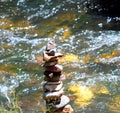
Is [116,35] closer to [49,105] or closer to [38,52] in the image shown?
[38,52]

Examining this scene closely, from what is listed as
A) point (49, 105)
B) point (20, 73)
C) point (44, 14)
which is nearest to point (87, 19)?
point (44, 14)

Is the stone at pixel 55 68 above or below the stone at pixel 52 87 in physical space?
above

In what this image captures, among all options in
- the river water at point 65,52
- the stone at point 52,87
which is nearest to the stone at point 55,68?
the stone at point 52,87

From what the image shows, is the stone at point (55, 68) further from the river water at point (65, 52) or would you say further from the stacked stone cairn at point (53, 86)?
the river water at point (65, 52)

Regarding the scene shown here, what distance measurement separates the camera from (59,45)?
8.67 m

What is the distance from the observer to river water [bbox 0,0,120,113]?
6438 millimetres

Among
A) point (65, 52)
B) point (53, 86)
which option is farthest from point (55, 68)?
point (65, 52)

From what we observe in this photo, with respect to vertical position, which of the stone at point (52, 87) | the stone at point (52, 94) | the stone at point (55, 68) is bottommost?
the stone at point (52, 94)

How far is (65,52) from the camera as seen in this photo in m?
8.33

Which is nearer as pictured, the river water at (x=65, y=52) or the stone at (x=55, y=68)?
the stone at (x=55, y=68)

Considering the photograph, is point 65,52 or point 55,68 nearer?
point 55,68

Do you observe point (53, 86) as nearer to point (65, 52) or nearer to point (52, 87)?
point (52, 87)

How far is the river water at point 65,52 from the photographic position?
644cm

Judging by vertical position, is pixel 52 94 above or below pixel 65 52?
above
